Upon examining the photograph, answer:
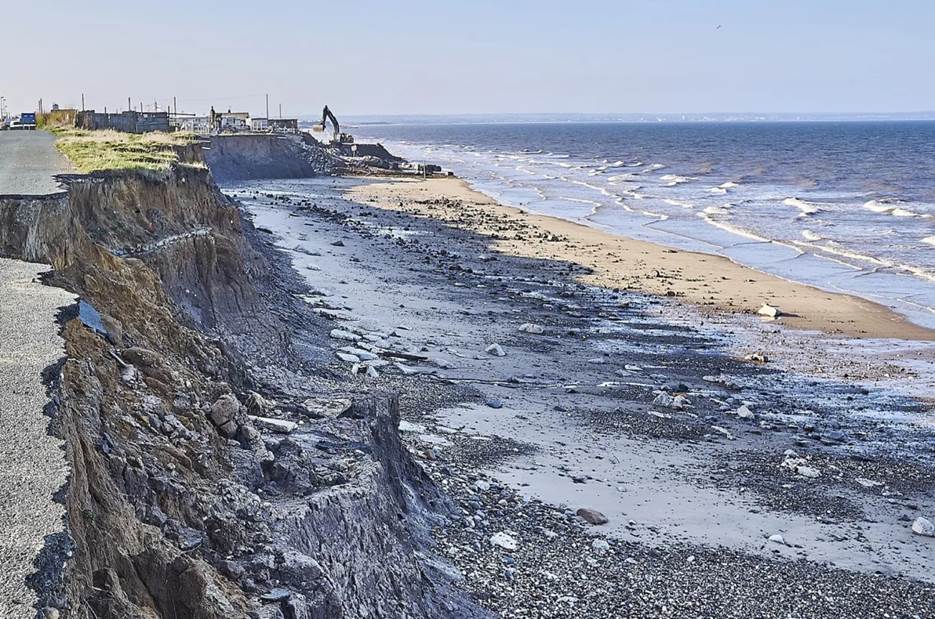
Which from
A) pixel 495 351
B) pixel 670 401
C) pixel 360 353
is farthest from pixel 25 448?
pixel 495 351

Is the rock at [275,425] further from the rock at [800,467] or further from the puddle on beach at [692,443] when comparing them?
the rock at [800,467]

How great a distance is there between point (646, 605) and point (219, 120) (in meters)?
71.5

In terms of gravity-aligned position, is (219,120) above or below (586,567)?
above

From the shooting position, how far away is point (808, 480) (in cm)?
1409

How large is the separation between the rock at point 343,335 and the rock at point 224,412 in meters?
9.64

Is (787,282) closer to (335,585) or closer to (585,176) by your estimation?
(335,585)

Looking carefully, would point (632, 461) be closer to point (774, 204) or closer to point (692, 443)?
point (692, 443)

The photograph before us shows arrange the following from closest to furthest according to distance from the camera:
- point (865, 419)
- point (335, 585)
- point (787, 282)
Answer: point (335, 585), point (865, 419), point (787, 282)

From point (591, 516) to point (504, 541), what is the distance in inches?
69.5

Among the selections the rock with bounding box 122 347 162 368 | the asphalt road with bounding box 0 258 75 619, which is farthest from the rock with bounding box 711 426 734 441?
the asphalt road with bounding box 0 258 75 619

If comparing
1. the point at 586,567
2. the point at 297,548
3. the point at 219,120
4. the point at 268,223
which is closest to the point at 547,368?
the point at 586,567

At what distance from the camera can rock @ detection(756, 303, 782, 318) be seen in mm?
26277

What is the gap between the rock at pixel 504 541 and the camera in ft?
33.9

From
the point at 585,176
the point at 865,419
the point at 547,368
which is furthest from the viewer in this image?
the point at 585,176
